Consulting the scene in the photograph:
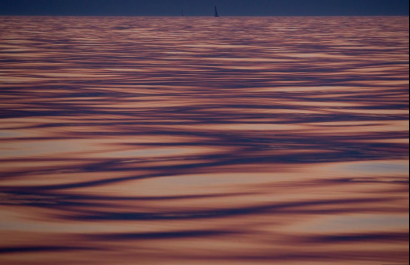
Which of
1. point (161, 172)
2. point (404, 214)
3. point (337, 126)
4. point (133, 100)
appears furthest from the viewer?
point (133, 100)

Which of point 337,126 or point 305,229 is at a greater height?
point 305,229

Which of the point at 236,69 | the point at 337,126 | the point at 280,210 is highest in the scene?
the point at 280,210

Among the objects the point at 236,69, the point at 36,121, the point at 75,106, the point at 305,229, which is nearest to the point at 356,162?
the point at 305,229

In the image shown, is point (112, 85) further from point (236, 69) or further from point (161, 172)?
point (161, 172)

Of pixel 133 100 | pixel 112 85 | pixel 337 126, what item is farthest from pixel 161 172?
pixel 112 85

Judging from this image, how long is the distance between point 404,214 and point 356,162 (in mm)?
694

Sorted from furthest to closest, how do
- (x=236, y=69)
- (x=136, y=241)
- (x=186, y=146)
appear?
(x=236, y=69), (x=186, y=146), (x=136, y=241)

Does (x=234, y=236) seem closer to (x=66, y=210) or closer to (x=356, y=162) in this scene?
(x=66, y=210)

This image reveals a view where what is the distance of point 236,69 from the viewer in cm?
758

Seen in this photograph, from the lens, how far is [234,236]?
1866 millimetres

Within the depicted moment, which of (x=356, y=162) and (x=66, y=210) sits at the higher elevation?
(x=66, y=210)

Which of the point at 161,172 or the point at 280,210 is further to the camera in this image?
the point at 161,172

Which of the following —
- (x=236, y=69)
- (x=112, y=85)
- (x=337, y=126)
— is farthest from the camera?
(x=236, y=69)

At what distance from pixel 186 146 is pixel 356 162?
26.8 inches
